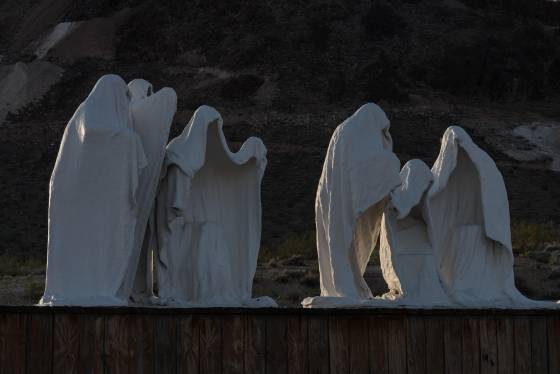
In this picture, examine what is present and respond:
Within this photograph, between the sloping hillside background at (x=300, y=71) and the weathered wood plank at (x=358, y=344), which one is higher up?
the sloping hillside background at (x=300, y=71)

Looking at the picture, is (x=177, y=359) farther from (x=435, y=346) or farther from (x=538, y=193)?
(x=538, y=193)

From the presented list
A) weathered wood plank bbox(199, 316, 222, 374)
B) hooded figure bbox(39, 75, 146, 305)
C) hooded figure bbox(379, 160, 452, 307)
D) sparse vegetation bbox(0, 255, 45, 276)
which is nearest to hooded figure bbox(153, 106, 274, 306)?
hooded figure bbox(39, 75, 146, 305)

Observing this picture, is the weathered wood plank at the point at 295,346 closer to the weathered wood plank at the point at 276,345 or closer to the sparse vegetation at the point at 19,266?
the weathered wood plank at the point at 276,345

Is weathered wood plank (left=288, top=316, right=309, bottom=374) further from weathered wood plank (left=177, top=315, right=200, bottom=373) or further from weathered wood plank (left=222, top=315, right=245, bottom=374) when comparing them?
weathered wood plank (left=177, top=315, right=200, bottom=373)

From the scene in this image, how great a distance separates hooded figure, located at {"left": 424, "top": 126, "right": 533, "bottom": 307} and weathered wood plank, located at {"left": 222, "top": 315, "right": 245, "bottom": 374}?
182 inches

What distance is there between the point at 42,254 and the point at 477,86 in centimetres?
2649

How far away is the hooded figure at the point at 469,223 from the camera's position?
16312 mm

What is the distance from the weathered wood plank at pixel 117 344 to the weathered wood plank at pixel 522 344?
391 centimetres

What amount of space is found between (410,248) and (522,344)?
3.24 metres

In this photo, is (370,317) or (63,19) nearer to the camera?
(370,317)

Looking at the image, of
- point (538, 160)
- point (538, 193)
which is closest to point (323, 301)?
point (538, 193)

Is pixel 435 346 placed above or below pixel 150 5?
below

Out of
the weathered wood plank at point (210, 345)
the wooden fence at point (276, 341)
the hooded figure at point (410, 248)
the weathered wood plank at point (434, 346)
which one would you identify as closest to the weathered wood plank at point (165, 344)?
the wooden fence at point (276, 341)

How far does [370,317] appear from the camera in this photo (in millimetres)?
12453
